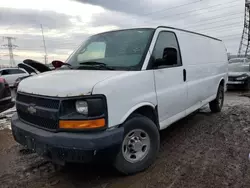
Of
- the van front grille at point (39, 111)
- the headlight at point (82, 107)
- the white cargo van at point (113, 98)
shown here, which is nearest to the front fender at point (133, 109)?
the white cargo van at point (113, 98)

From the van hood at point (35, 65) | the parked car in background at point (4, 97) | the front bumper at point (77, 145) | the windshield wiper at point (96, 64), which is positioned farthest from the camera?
the parked car in background at point (4, 97)

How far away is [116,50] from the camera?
372 centimetres

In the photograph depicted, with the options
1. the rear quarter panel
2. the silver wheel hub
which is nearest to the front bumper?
the silver wheel hub

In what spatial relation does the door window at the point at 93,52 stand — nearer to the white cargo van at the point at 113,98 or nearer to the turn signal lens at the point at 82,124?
the white cargo van at the point at 113,98

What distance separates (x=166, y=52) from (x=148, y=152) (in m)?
1.60

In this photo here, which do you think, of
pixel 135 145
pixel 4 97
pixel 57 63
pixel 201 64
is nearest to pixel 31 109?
pixel 57 63

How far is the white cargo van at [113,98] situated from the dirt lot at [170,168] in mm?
290

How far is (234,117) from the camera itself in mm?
6324

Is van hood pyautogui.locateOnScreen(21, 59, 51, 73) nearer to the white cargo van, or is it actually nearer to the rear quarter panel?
the white cargo van

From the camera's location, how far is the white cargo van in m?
2.65

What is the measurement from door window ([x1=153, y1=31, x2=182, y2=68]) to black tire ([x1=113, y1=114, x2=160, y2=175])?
34.7 inches

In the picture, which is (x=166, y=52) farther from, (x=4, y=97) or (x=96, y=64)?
(x=4, y=97)

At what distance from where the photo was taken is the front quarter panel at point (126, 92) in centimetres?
275

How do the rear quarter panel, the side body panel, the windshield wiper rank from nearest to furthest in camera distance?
the windshield wiper < the side body panel < the rear quarter panel
